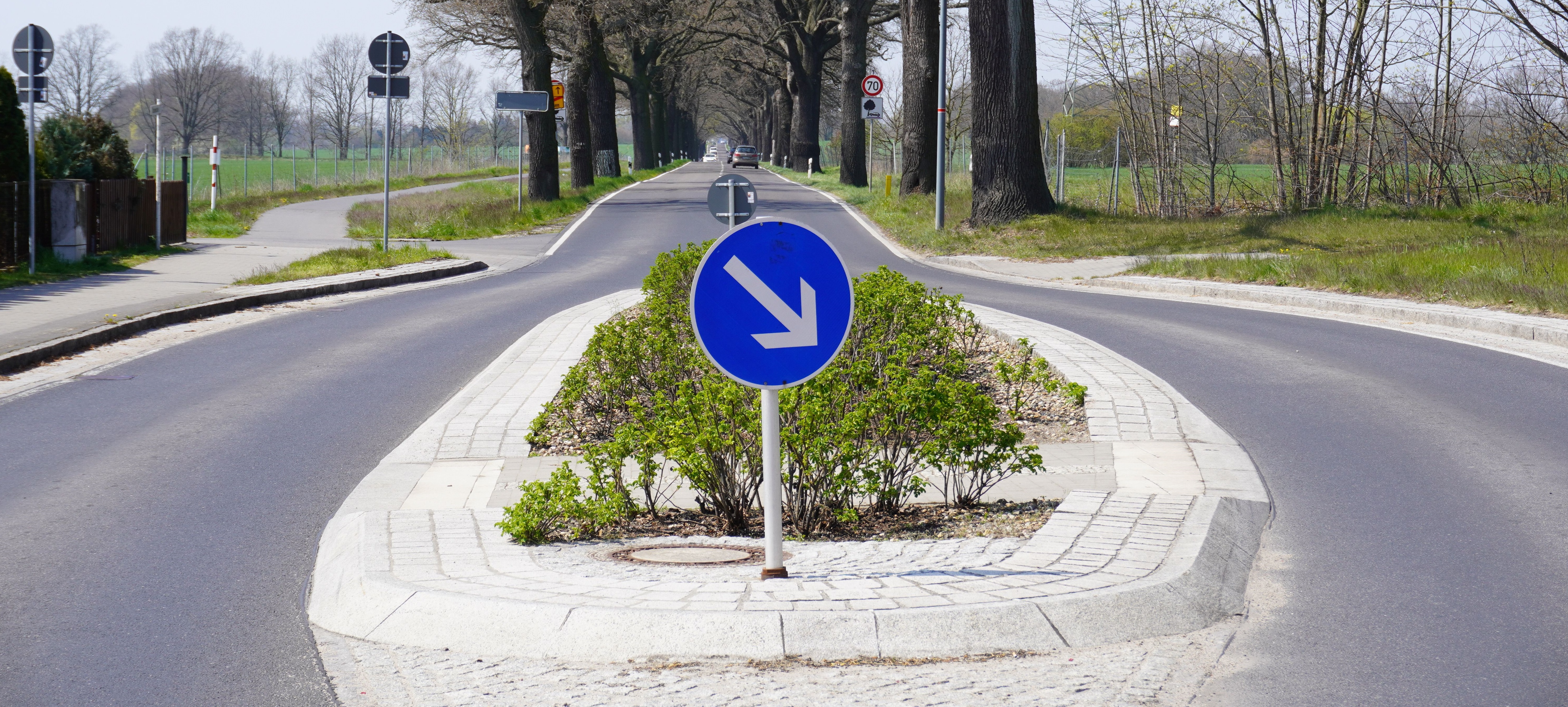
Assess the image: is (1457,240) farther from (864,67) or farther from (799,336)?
(864,67)

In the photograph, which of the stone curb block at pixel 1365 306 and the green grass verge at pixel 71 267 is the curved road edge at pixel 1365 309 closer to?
the stone curb block at pixel 1365 306

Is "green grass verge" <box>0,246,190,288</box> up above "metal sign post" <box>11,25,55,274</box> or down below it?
below

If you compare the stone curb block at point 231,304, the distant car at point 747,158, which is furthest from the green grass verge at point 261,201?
the distant car at point 747,158

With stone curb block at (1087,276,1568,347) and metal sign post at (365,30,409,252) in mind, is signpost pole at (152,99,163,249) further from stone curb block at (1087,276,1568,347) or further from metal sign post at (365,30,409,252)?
stone curb block at (1087,276,1568,347)

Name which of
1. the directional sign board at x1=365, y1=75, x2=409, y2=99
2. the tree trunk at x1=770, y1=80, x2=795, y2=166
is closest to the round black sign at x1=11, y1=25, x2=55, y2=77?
the directional sign board at x1=365, y1=75, x2=409, y2=99

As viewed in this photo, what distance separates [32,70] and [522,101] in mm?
11450

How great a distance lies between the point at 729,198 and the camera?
7098 mm

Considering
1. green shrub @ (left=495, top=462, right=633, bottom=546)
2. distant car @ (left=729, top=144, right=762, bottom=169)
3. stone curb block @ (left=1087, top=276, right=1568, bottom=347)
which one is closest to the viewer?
green shrub @ (left=495, top=462, right=633, bottom=546)

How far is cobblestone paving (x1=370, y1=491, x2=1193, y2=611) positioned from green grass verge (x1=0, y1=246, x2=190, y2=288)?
12.9 meters

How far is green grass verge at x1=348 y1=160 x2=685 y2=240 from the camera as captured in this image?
27672 millimetres

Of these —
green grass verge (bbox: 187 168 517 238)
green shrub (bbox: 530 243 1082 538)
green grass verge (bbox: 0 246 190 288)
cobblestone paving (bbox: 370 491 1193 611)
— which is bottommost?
cobblestone paving (bbox: 370 491 1193 611)

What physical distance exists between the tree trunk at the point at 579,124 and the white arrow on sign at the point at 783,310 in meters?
37.1

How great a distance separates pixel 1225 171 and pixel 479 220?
1653 centimetres

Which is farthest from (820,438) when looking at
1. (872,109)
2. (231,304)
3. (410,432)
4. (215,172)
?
(215,172)
